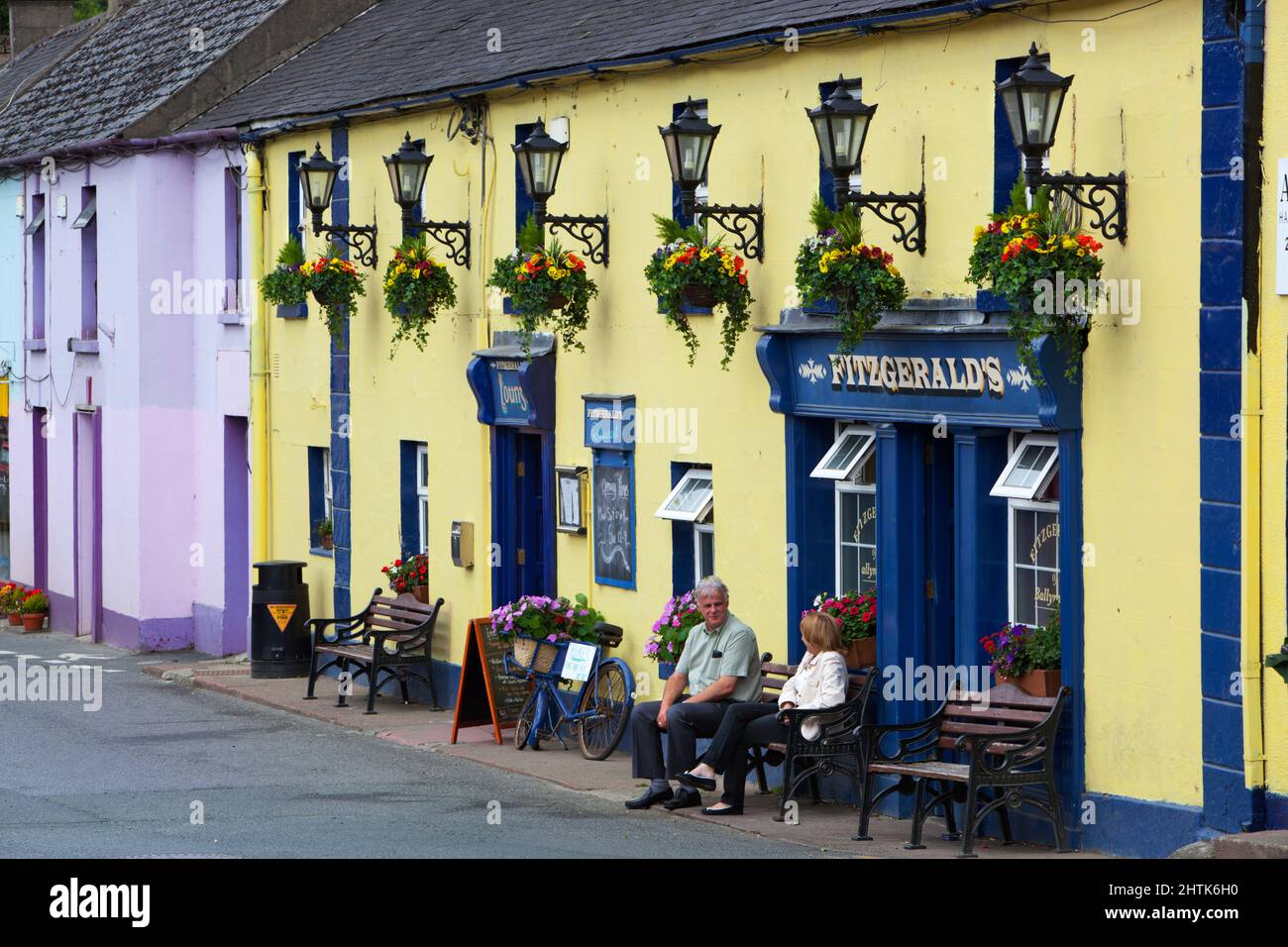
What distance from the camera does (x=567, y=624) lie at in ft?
55.4

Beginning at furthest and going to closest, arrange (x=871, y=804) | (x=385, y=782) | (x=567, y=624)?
1. (x=567, y=624)
2. (x=385, y=782)
3. (x=871, y=804)

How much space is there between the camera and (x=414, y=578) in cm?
1992

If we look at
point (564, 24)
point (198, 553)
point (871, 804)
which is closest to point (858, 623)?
point (871, 804)

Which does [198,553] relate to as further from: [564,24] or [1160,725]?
[1160,725]

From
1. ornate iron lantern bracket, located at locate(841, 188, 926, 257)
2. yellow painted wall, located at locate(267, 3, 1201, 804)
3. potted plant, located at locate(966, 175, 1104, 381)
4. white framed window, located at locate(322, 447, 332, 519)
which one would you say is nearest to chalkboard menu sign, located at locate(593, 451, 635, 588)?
yellow painted wall, located at locate(267, 3, 1201, 804)

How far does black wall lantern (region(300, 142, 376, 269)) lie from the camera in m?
19.7

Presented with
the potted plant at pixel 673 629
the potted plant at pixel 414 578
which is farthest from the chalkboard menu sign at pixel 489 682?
the potted plant at pixel 414 578

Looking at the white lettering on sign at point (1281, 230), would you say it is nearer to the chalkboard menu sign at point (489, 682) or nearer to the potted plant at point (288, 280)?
the chalkboard menu sign at point (489, 682)

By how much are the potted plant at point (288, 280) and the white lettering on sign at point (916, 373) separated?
7.78 meters

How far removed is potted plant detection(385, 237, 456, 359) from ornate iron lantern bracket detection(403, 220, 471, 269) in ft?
0.47

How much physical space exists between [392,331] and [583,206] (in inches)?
144

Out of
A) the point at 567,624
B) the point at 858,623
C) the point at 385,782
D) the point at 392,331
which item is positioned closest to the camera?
the point at 858,623

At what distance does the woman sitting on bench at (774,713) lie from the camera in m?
13.3

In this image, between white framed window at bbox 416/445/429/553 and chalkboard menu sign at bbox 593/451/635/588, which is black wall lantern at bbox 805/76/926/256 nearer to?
chalkboard menu sign at bbox 593/451/635/588
